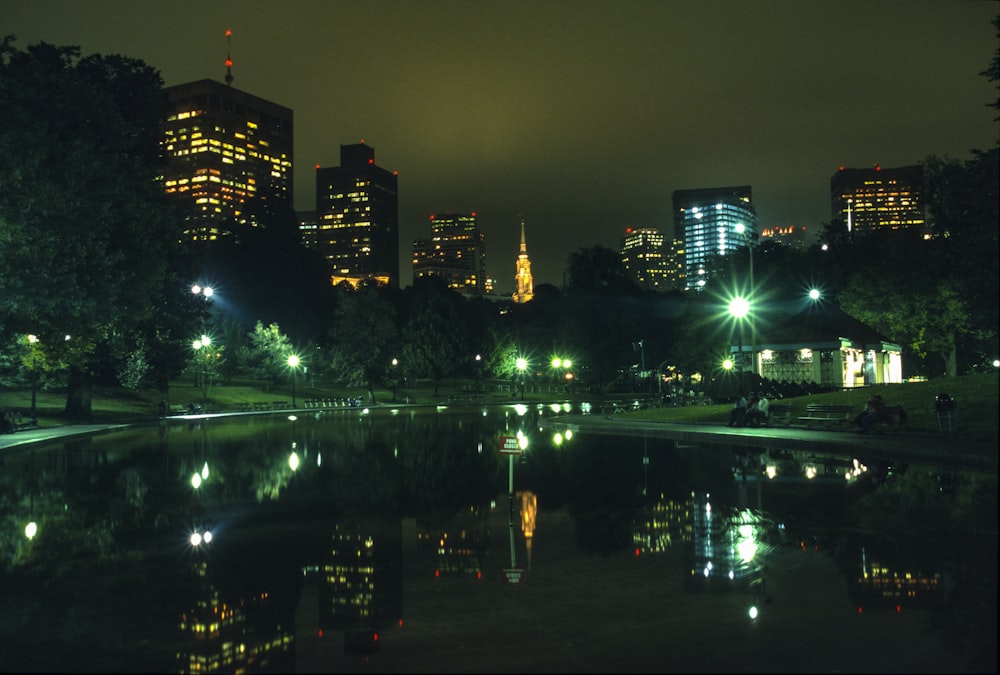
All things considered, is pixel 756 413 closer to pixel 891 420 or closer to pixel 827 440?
pixel 891 420

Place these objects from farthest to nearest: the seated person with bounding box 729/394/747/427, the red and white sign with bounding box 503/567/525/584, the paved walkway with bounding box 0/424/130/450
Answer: the seated person with bounding box 729/394/747/427, the paved walkway with bounding box 0/424/130/450, the red and white sign with bounding box 503/567/525/584

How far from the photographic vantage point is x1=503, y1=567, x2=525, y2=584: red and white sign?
9078 millimetres

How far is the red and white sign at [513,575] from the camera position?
908 centimetres

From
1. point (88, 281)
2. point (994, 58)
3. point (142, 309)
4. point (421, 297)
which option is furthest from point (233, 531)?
point (421, 297)

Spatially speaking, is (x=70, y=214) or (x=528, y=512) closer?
(x=528, y=512)

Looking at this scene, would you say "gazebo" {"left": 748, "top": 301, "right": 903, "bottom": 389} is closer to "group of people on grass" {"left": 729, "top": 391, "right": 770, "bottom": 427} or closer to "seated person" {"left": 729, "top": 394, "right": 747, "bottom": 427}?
"group of people on grass" {"left": 729, "top": 391, "right": 770, "bottom": 427}

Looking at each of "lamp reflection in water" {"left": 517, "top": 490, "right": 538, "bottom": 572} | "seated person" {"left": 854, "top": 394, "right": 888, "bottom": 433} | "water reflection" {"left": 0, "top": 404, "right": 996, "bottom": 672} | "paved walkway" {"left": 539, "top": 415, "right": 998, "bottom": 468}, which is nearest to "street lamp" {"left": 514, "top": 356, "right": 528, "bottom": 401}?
"paved walkway" {"left": 539, "top": 415, "right": 998, "bottom": 468}

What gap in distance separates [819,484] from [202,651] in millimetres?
13082

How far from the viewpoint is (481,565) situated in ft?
32.5

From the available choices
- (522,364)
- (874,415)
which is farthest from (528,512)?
(522,364)

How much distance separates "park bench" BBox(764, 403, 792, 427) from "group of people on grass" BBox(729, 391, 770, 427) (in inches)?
15.9

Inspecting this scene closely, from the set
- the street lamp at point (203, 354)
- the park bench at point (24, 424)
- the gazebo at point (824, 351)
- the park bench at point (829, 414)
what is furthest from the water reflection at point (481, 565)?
the street lamp at point (203, 354)

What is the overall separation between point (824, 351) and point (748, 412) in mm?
17291

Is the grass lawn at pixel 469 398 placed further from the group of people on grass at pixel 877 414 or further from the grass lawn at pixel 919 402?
the group of people on grass at pixel 877 414
